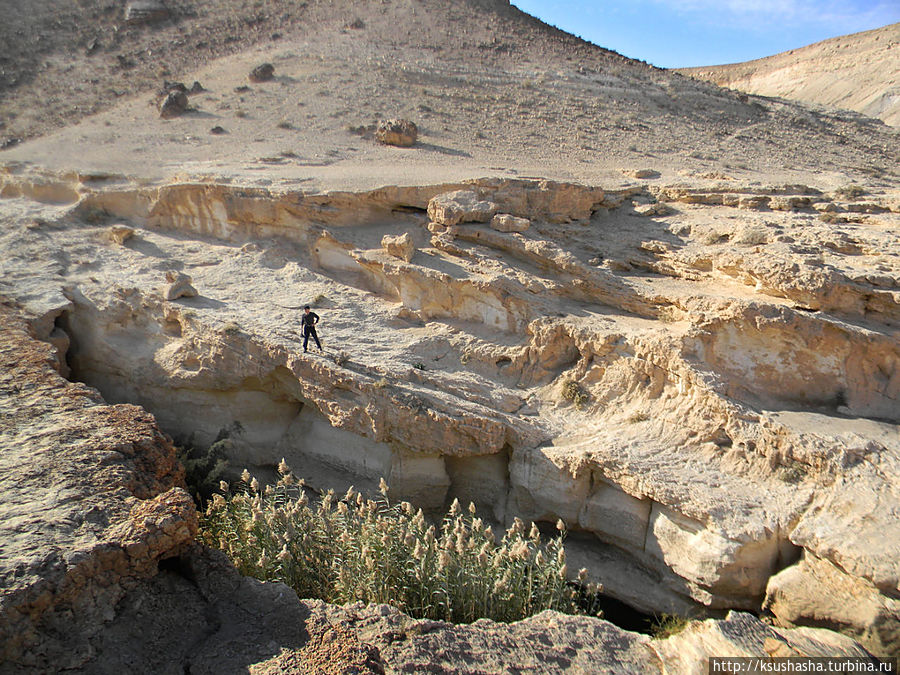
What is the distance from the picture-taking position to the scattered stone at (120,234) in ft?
42.9

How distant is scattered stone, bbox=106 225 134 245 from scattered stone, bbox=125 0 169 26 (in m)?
23.7

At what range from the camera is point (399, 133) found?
59.3 feet

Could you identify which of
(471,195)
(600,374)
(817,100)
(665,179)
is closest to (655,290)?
(600,374)

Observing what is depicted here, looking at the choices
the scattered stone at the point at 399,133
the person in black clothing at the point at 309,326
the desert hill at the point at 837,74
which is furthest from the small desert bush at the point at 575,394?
the desert hill at the point at 837,74

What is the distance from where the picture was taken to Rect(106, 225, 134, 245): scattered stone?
1309cm

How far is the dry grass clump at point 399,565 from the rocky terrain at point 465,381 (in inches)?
36.0

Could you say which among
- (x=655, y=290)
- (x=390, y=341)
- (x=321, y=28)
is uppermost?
(x=321, y=28)

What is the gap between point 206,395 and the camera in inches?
429

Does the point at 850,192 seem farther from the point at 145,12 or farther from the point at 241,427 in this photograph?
the point at 145,12

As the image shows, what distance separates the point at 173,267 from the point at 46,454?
6.80m

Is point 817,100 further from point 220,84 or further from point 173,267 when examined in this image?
point 173,267

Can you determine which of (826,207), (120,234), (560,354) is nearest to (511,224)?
(560,354)

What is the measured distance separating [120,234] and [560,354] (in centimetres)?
1008

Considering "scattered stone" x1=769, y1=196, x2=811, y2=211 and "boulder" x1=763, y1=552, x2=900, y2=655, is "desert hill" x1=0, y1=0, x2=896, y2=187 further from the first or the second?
"boulder" x1=763, y1=552, x2=900, y2=655
